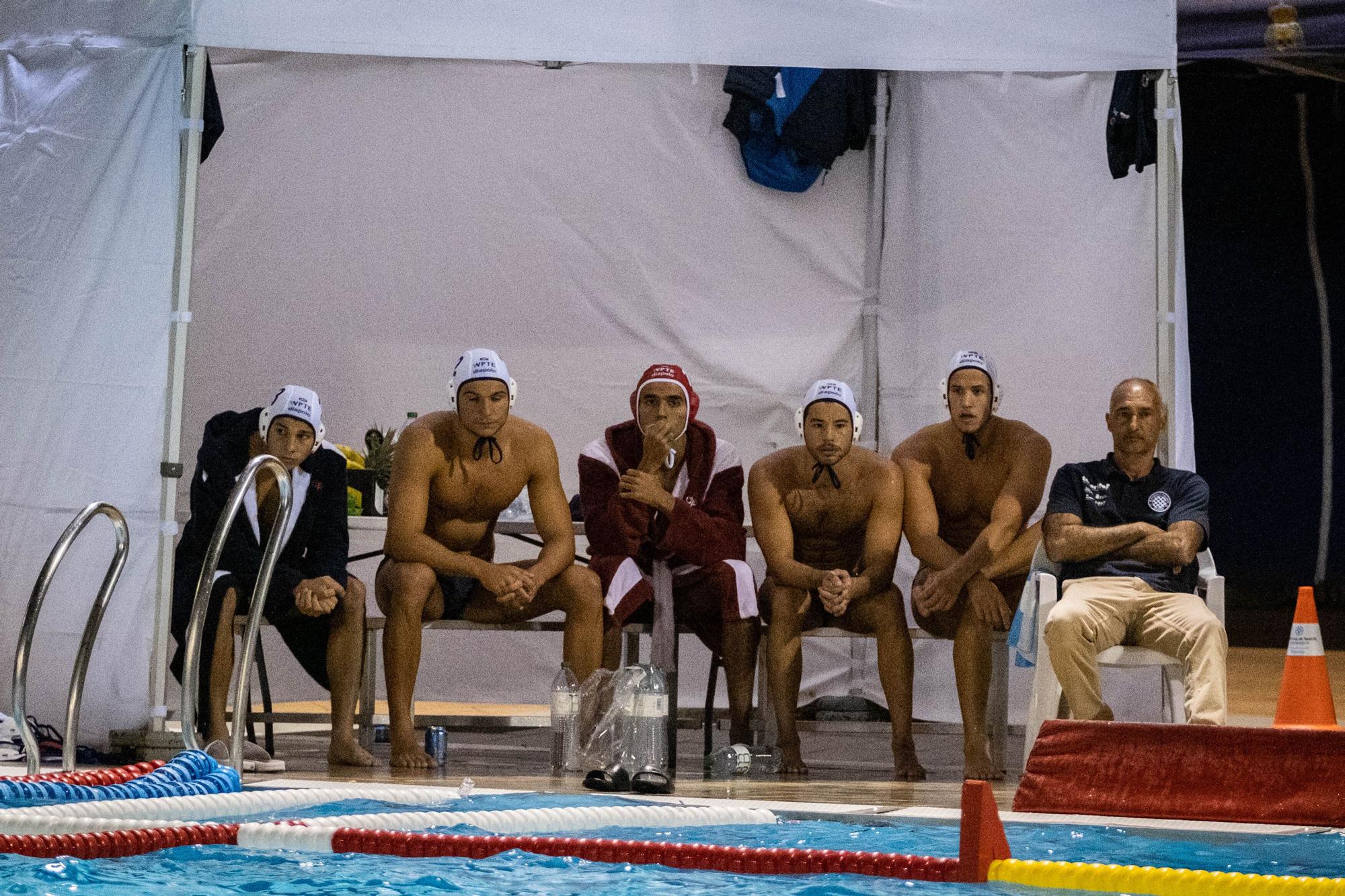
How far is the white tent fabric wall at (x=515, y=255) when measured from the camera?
938cm

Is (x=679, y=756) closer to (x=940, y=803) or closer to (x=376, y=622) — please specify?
(x=376, y=622)

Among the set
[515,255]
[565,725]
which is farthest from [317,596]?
[515,255]

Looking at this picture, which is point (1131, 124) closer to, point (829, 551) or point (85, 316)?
point (829, 551)

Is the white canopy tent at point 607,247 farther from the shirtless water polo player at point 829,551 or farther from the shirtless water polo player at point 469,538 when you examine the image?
the shirtless water polo player at point 469,538

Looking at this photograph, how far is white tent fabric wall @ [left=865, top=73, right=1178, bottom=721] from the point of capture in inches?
313

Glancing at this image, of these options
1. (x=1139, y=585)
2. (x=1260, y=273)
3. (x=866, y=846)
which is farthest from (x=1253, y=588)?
(x=866, y=846)

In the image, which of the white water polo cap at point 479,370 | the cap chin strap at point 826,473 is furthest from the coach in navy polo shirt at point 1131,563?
the white water polo cap at point 479,370

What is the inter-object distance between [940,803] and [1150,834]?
0.74 meters

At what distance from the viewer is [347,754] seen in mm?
6484

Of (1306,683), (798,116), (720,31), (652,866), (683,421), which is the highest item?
(798,116)

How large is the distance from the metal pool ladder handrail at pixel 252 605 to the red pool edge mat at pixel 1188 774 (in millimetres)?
2407

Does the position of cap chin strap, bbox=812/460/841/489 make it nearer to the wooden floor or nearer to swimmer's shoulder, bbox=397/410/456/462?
the wooden floor

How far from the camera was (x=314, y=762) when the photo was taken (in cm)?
660

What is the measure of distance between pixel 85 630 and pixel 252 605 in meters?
0.49
